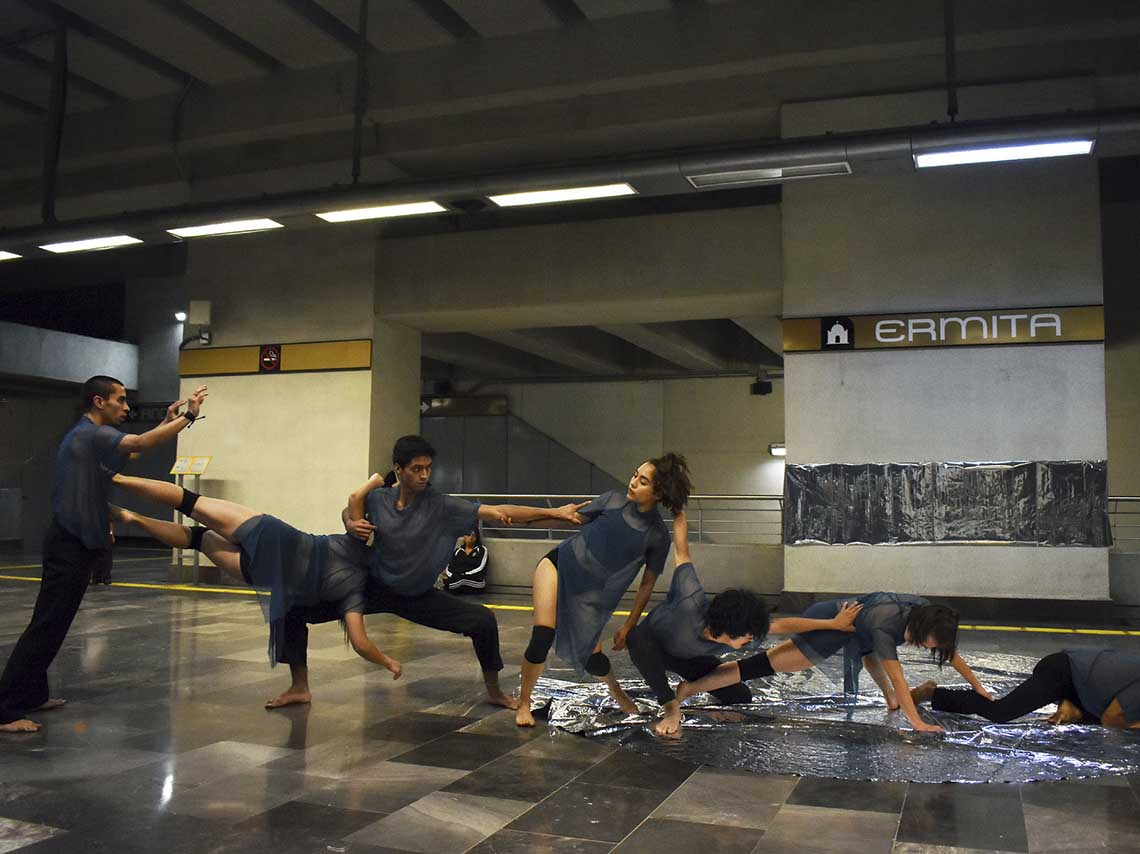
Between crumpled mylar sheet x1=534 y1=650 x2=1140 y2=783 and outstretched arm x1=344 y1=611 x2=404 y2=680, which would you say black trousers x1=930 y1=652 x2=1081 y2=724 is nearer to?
crumpled mylar sheet x1=534 y1=650 x2=1140 y2=783

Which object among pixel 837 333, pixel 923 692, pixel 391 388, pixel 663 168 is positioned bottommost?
pixel 923 692

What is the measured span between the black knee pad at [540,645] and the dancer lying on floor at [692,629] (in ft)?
1.43

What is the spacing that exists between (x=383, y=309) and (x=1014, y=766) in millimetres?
9166

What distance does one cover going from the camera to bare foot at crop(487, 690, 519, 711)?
18.0ft

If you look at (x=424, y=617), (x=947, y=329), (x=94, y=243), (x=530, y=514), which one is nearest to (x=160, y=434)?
(x=424, y=617)

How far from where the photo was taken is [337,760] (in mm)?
4367

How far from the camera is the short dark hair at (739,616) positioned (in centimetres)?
488

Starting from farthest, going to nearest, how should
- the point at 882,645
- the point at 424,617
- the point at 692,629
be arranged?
the point at 424,617 < the point at 692,629 < the point at 882,645

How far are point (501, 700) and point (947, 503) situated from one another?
577 cm

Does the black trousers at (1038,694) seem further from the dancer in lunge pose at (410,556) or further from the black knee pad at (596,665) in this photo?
the dancer in lunge pose at (410,556)

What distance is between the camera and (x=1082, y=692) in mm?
4941

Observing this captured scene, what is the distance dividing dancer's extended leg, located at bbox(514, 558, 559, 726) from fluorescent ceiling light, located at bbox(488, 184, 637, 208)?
371 cm

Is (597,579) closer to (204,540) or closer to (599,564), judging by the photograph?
(599,564)

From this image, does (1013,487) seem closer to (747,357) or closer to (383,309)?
(383,309)
